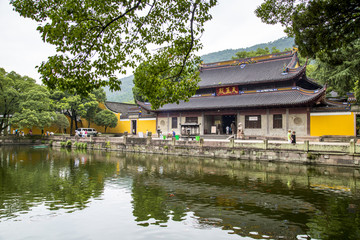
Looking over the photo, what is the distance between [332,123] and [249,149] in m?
9.44

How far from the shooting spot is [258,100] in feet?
92.2

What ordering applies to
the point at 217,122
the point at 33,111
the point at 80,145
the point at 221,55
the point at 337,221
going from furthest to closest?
the point at 221,55 < the point at 33,111 < the point at 217,122 < the point at 80,145 < the point at 337,221

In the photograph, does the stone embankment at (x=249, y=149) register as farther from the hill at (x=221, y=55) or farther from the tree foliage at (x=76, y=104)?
the hill at (x=221, y=55)

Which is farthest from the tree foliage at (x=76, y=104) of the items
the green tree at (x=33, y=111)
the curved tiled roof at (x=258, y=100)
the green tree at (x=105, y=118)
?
the curved tiled roof at (x=258, y=100)

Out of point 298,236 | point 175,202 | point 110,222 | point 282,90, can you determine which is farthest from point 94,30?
point 282,90

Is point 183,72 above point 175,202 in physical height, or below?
above

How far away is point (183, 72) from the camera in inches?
365

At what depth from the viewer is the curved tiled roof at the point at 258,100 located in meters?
25.1

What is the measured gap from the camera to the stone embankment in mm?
16594

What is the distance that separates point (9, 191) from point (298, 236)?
32.9 feet

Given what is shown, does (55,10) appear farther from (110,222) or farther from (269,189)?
(269,189)

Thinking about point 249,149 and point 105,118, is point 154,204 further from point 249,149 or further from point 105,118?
point 105,118

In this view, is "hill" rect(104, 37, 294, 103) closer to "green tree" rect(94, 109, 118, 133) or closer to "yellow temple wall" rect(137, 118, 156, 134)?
"green tree" rect(94, 109, 118, 133)

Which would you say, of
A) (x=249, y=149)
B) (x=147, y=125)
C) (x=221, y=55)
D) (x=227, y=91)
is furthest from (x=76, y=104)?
(x=221, y=55)
